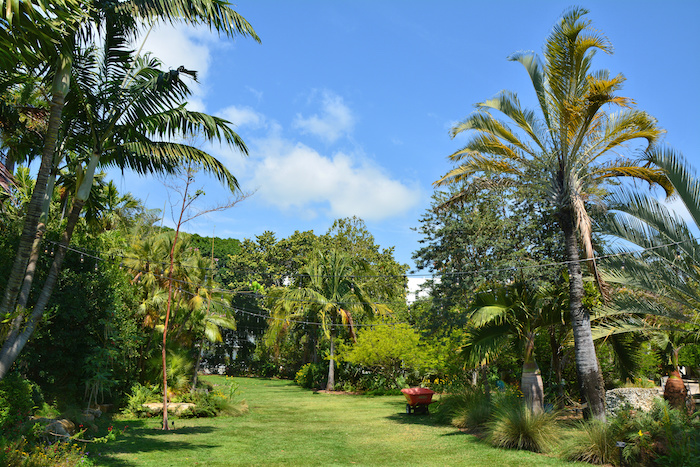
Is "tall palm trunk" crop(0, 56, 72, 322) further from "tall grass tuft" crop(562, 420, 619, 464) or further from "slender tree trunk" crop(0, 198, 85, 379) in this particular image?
"tall grass tuft" crop(562, 420, 619, 464)

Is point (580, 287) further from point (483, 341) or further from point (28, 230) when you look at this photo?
point (28, 230)

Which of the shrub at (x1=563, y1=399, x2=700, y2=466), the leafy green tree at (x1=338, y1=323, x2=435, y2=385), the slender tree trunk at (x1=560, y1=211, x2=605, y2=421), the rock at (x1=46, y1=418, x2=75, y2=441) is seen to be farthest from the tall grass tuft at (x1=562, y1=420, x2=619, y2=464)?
the leafy green tree at (x1=338, y1=323, x2=435, y2=385)

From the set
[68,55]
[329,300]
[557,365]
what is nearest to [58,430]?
[68,55]

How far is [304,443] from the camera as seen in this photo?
1172 cm

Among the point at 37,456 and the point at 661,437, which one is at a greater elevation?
the point at 661,437

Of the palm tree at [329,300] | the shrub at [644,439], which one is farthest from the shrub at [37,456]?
the palm tree at [329,300]

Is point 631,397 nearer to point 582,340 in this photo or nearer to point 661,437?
point 582,340

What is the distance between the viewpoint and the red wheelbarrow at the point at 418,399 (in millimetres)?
16406

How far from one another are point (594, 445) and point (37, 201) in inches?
427

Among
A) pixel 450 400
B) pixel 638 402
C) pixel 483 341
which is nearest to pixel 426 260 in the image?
pixel 450 400

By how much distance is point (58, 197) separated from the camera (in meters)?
13.6

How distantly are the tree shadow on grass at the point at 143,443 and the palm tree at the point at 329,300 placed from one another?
1310 centimetres

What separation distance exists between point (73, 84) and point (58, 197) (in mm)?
5601

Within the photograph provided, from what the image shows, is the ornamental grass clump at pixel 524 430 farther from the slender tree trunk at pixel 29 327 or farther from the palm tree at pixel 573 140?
the slender tree trunk at pixel 29 327
